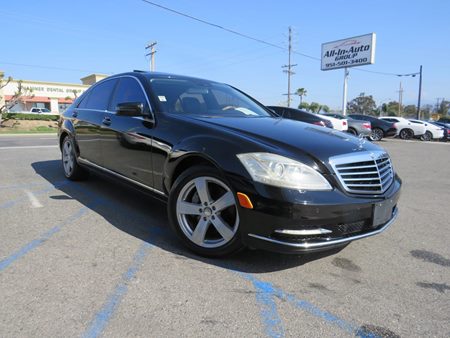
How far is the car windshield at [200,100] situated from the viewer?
160 inches

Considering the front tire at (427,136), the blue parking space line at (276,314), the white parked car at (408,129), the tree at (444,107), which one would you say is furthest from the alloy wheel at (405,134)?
the tree at (444,107)

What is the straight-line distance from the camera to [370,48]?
32.5 meters

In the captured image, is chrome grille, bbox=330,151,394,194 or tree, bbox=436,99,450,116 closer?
chrome grille, bbox=330,151,394,194

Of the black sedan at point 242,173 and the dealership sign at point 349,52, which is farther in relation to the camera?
the dealership sign at point 349,52

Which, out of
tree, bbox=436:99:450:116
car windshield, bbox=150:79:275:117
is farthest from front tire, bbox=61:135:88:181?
tree, bbox=436:99:450:116

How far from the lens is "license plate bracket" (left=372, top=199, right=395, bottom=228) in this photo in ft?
10.2

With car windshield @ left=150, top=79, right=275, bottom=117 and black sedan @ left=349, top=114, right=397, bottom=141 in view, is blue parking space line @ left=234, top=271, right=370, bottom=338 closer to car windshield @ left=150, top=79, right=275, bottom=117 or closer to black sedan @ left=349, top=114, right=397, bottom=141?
car windshield @ left=150, top=79, right=275, bottom=117

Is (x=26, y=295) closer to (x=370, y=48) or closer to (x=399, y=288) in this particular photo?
(x=399, y=288)

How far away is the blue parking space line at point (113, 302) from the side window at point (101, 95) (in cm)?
247

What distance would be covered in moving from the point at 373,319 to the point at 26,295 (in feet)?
7.46

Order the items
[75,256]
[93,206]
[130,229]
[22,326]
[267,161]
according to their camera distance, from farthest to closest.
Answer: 1. [93,206]
2. [130,229]
3. [75,256]
4. [267,161]
5. [22,326]

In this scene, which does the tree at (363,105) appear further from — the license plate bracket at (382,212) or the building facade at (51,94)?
the license plate bracket at (382,212)

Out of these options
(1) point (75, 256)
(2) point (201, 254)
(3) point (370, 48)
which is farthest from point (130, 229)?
(3) point (370, 48)

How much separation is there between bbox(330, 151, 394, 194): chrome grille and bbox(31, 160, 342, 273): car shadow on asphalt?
761 millimetres
